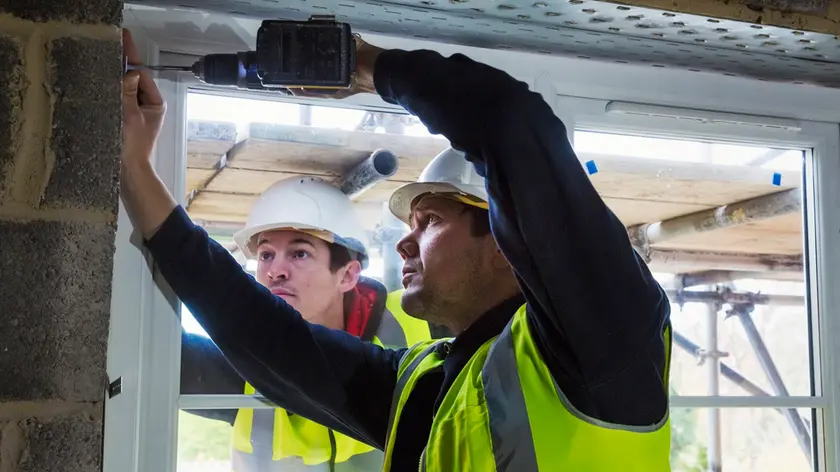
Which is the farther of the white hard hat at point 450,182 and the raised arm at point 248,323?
the white hard hat at point 450,182

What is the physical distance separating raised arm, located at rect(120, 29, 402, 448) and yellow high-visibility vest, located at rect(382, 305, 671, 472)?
307 mm

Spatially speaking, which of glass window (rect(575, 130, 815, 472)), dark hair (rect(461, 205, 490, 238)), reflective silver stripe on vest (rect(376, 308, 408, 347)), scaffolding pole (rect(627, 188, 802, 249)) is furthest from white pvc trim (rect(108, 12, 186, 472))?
scaffolding pole (rect(627, 188, 802, 249))

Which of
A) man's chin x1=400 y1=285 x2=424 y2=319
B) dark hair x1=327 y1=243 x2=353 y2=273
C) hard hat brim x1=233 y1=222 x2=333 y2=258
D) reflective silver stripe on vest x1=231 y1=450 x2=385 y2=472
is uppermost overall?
hard hat brim x1=233 y1=222 x2=333 y2=258

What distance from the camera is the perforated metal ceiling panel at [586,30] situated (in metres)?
1.37

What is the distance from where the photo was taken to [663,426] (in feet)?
3.73

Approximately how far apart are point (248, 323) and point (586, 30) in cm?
82

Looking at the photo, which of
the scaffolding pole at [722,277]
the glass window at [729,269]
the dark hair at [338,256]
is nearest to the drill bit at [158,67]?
the dark hair at [338,256]

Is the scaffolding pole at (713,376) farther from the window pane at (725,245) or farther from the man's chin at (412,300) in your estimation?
the man's chin at (412,300)

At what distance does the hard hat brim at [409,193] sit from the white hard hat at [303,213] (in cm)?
9

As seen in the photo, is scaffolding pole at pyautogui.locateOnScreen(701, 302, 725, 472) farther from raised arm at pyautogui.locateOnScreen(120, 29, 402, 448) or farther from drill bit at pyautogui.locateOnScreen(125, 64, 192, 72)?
drill bit at pyautogui.locateOnScreen(125, 64, 192, 72)

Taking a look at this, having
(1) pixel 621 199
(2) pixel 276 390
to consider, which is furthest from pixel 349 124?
(1) pixel 621 199

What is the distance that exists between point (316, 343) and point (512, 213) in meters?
0.57

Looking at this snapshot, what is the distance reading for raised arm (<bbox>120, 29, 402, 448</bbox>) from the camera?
1.31m

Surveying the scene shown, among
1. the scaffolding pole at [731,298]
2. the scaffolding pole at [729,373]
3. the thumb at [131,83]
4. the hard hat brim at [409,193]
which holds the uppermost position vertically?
the thumb at [131,83]
